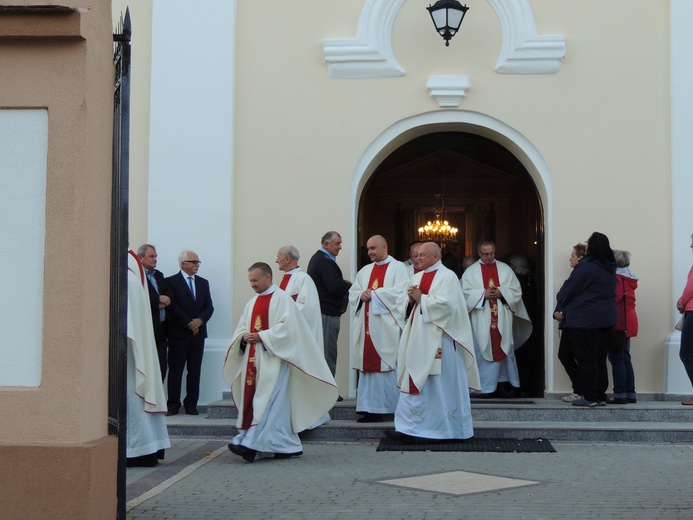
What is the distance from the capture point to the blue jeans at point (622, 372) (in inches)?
446

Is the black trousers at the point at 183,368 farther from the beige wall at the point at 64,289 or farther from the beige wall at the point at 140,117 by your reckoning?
the beige wall at the point at 64,289

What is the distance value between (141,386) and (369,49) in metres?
5.16

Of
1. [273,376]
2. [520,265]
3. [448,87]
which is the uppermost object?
[448,87]

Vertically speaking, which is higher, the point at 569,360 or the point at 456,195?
the point at 456,195

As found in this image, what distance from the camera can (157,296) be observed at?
38.0ft

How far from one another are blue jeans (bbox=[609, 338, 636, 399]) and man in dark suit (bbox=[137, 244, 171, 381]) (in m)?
4.75

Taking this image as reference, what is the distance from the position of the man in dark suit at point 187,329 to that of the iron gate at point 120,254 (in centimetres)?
517

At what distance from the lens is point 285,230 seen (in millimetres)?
12320

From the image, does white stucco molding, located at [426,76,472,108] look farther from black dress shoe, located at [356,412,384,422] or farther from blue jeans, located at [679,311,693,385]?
black dress shoe, located at [356,412,384,422]

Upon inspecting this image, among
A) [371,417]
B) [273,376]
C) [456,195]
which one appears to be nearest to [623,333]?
[371,417]

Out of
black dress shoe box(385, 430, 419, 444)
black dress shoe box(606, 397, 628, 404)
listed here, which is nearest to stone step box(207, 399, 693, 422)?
black dress shoe box(606, 397, 628, 404)

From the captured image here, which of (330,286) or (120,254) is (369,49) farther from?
(120,254)

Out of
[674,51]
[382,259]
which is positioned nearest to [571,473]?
[382,259]

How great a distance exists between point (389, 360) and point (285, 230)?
2074 millimetres
